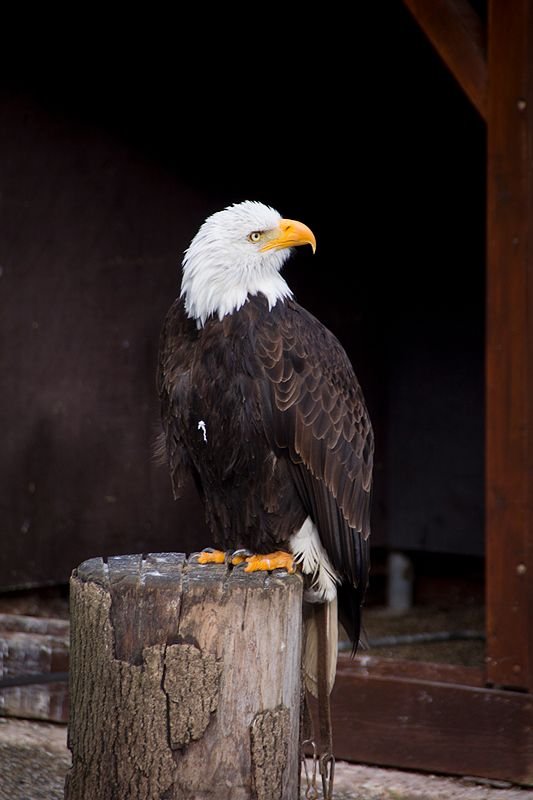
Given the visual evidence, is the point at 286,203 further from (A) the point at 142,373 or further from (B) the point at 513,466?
(B) the point at 513,466

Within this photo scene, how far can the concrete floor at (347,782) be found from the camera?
4.18m

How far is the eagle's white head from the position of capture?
3.43 m

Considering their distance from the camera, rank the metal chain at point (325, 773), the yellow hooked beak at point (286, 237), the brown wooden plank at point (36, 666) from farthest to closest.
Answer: the brown wooden plank at point (36, 666) < the yellow hooked beak at point (286, 237) < the metal chain at point (325, 773)

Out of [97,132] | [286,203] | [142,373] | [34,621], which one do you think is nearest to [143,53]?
[97,132]

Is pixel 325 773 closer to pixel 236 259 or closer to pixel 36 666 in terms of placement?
pixel 236 259

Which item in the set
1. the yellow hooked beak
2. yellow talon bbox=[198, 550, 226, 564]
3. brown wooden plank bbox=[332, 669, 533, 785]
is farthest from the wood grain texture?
the yellow hooked beak

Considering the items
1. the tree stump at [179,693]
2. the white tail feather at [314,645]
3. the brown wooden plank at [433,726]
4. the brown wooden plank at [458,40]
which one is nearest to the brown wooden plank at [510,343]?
the brown wooden plank at [458,40]

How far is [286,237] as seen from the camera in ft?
11.6

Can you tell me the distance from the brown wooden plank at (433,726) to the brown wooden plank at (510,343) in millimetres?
146

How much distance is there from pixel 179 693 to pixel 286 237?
143cm

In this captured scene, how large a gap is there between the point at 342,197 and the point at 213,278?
358 centimetres

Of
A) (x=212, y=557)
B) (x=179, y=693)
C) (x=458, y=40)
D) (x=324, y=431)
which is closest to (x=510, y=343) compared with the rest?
(x=324, y=431)

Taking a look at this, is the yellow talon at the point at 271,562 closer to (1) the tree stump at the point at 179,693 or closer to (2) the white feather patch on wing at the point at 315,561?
(2) the white feather patch on wing at the point at 315,561

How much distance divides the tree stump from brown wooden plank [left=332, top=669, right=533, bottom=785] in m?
1.61
